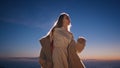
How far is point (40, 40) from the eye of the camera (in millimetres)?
7465

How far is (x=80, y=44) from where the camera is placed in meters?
7.44

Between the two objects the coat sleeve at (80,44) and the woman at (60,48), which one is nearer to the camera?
the woman at (60,48)

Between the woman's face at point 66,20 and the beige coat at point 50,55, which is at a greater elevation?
the woman's face at point 66,20

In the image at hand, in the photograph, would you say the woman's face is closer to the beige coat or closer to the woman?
the woman

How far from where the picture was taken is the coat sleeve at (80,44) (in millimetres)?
7434

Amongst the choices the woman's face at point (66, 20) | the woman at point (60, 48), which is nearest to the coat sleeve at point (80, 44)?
the woman at point (60, 48)

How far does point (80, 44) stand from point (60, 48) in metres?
0.45

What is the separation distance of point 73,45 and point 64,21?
50 cm

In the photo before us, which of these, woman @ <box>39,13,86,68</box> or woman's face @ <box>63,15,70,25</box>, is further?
woman's face @ <box>63,15,70,25</box>

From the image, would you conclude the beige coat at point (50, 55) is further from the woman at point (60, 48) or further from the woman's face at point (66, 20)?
the woman's face at point (66, 20)

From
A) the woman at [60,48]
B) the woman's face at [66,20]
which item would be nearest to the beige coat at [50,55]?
the woman at [60,48]

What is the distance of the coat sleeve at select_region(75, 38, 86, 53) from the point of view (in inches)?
293

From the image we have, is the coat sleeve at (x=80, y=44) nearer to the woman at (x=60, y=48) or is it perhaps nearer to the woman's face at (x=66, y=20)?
the woman at (x=60, y=48)

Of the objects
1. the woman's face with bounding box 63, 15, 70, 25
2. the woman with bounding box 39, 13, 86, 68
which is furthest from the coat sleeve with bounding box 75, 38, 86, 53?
the woman's face with bounding box 63, 15, 70, 25
